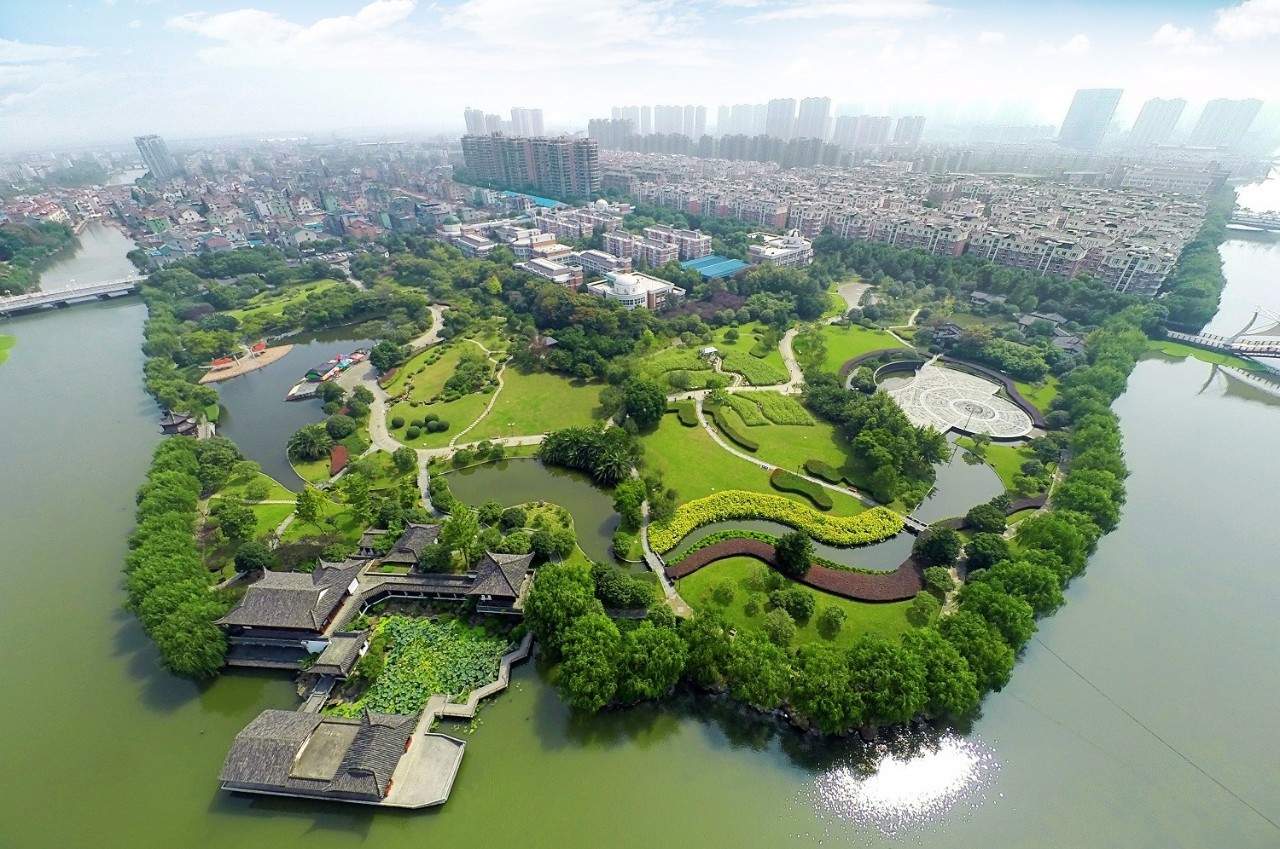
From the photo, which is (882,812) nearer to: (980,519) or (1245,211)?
(980,519)

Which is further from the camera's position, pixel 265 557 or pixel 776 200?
pixel 776 200

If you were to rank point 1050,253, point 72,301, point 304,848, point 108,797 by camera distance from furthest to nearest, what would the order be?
point 72,301 < point 1050,253 < point 108,797 < point 304,848

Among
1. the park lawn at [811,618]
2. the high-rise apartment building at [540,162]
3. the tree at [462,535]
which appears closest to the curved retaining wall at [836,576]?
the park lawn at [811,618]

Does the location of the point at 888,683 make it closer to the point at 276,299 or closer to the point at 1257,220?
the point at 276,299

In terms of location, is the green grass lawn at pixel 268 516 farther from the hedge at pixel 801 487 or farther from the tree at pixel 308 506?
the hedge at pixel 801 487

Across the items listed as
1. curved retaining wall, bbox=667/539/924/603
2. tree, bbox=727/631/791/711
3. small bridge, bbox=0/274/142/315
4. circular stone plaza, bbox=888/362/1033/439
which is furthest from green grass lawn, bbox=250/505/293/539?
small bridge, bbox=0/274/142/315

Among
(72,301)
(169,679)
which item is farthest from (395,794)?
(72,301)

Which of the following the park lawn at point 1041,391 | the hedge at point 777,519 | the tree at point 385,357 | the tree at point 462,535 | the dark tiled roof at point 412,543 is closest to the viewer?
the tree at point 462,535
